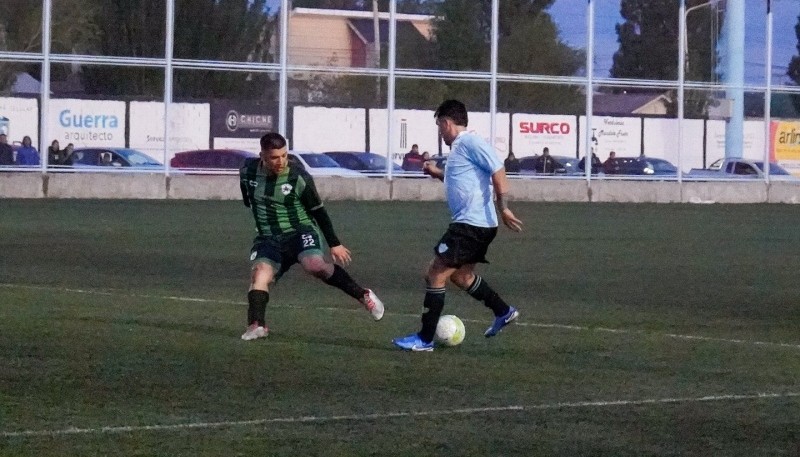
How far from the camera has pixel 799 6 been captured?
43.3 meters

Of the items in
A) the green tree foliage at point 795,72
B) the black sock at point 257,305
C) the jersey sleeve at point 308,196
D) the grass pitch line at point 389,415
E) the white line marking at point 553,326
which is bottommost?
the grass pitch line at point 389,415

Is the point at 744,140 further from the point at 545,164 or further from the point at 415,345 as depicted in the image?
the point at 415,345

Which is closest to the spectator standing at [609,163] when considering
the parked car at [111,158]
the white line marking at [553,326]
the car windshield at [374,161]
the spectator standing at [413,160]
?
the spectator standing at [413,160]

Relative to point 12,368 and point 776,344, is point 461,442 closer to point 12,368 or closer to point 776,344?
point 12,368

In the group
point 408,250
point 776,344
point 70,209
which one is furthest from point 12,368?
point 70,209

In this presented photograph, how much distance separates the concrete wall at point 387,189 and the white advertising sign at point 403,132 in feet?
4.44

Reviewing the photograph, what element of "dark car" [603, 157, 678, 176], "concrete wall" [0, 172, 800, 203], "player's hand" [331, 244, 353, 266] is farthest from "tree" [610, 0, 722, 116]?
"player's hand" [331, 244, 353, 266]

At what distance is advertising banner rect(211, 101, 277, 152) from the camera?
3650 centimetres

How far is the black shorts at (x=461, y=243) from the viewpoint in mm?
9352

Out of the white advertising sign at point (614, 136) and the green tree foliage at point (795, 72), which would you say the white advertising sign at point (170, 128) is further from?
the green tree foliage at point (795, 72)

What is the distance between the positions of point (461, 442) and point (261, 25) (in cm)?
3191

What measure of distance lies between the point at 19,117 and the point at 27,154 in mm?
1186

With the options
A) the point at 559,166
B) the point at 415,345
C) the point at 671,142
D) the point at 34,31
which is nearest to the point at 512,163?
the point at 559,166

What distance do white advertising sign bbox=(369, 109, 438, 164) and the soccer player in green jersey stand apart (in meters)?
27.3
